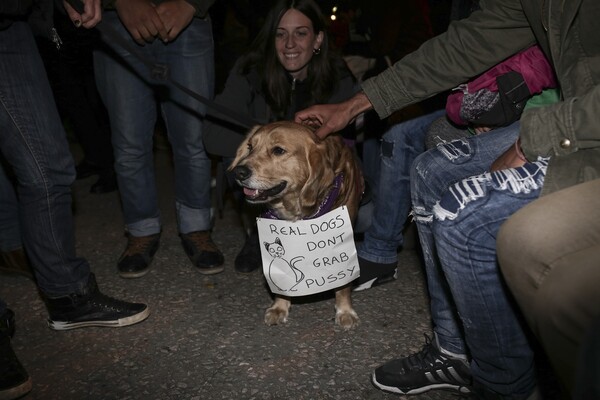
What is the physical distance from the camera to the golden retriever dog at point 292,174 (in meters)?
2.60

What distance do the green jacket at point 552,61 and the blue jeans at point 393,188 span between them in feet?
2.12

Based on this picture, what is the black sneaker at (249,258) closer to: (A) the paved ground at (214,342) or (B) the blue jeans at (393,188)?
(A) the paved ground at (214,342)

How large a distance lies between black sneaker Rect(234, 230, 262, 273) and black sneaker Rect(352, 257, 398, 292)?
2.27 ft

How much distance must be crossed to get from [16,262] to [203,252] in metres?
1.15

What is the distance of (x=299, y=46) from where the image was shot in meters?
3.28

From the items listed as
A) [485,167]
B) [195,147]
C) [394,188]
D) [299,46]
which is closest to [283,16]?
[299,46]

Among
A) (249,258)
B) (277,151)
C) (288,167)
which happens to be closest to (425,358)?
(288,167)

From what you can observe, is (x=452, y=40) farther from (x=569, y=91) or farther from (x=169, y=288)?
(x=169, y=288)

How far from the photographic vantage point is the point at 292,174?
8.61 ft

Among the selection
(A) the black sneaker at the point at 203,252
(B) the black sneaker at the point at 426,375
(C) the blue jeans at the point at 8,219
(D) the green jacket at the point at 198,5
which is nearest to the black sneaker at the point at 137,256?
(A) the black sneaker at the point at 203,252

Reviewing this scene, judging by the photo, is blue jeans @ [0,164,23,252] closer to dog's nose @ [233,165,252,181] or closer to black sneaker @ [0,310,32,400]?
black sneaker @ [0,310,32,400]

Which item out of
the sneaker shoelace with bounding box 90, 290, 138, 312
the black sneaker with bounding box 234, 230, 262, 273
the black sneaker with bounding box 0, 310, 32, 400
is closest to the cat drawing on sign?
the black sneaker with bounding box 234, 230, 262, 273

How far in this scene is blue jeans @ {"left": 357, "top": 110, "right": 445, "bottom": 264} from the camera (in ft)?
8.98

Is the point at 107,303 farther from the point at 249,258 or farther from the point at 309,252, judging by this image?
the point at 309,252
